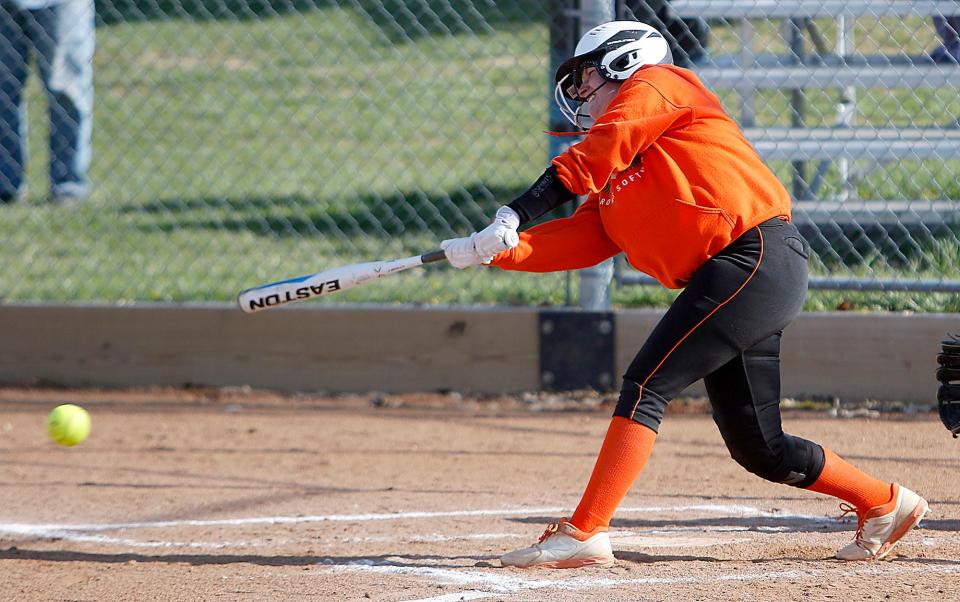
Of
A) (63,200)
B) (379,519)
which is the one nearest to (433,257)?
(379,519)

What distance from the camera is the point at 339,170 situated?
1055cm

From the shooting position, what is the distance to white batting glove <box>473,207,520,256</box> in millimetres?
3590

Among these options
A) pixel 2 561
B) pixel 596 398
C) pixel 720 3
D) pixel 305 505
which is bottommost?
pixel 596 398

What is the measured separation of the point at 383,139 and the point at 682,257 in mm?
8071

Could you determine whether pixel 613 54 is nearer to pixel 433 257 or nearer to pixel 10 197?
pixel 433 257

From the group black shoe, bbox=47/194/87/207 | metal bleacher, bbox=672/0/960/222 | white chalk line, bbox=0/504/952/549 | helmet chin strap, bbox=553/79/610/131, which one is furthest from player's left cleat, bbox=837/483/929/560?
black shoe, bbox=47/194/87/207

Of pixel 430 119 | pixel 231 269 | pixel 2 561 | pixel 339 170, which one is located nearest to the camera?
pixel 2 561

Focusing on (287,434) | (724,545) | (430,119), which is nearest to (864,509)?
(724,545)

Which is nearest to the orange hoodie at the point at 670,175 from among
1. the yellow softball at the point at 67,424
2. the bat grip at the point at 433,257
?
the bat grip at the point at 433,257

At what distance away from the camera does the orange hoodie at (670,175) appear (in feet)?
11.6

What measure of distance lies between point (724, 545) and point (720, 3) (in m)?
3.46

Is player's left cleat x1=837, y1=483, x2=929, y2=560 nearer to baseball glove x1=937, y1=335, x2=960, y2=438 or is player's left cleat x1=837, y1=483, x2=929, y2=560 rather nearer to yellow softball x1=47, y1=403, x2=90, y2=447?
baseball glove x1=937, y1=335, x2=960, y2=438

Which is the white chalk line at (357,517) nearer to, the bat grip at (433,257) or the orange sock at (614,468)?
the orange sock at (614,468)

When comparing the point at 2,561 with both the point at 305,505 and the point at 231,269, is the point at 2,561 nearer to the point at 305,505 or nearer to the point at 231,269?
the point at 305,505
